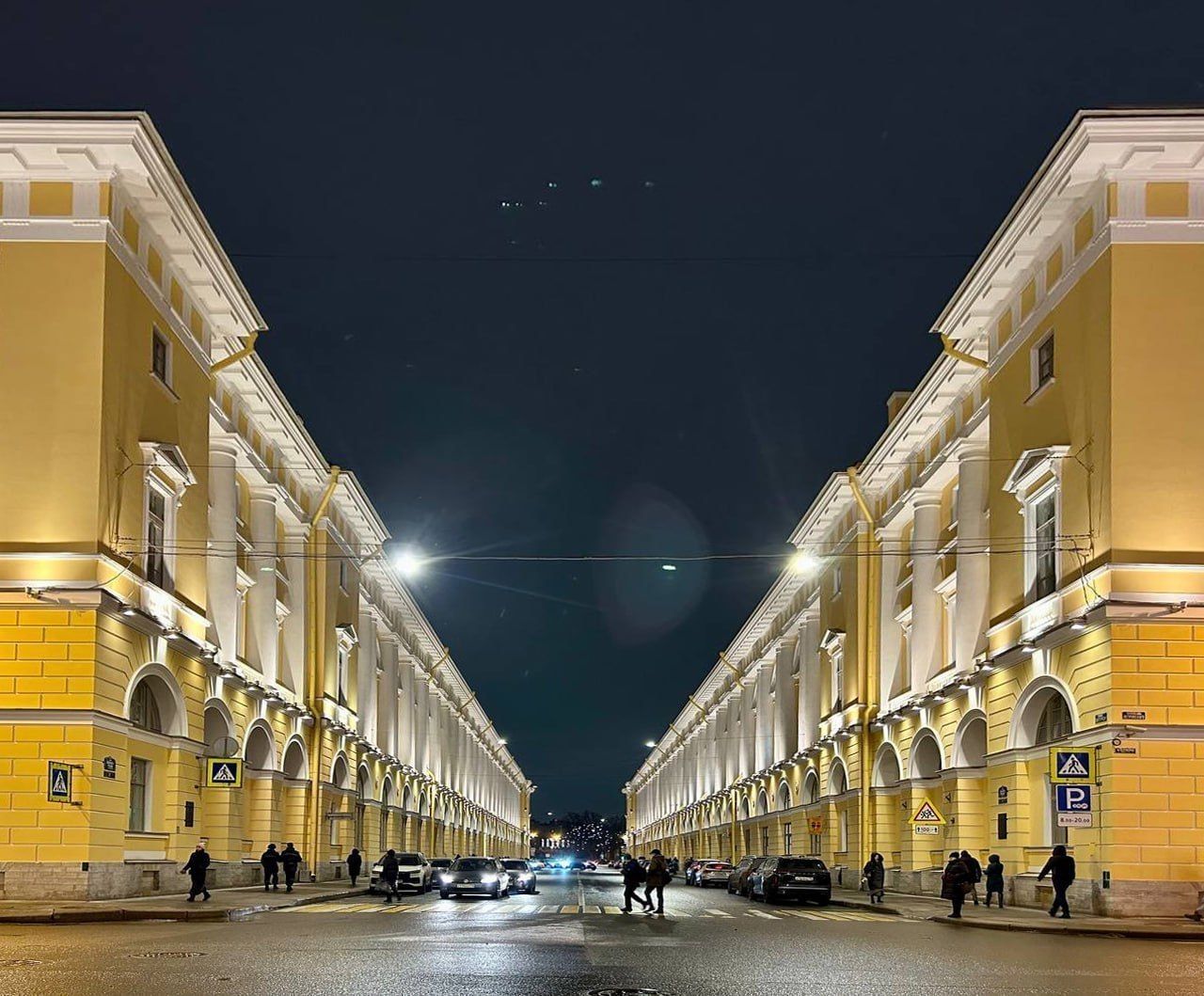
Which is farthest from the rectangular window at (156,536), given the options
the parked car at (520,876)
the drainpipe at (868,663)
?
the drainpipe at (868,663)

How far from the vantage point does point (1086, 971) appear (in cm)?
1753

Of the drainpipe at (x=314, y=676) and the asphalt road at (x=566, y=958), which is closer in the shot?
the asphalt road at (x=566, y=958)

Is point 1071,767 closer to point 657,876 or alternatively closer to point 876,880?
→ point 657,876

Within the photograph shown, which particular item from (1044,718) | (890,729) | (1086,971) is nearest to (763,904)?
(890,729)

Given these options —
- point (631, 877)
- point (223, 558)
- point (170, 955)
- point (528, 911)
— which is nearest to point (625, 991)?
point (170, 955)

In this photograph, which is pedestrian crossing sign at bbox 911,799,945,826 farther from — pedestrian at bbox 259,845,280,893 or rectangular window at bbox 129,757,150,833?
rectangular window at bbox 129,757,150,833

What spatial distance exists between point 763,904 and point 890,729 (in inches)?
331

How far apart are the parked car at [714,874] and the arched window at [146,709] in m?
32.6

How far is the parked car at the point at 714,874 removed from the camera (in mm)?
62763

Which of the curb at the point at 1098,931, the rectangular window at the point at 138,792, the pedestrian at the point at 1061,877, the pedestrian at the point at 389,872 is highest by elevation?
the rectangular window at the point at 138,792

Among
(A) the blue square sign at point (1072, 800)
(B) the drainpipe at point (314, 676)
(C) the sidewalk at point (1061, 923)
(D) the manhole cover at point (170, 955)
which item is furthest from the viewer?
(B) the drainpipe at point (314, 676)

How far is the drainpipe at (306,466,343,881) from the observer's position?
49.5m

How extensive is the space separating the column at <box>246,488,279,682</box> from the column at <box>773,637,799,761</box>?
30.4 m

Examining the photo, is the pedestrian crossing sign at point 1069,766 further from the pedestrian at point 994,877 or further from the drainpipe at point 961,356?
the drainpipe at point 961,356
